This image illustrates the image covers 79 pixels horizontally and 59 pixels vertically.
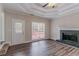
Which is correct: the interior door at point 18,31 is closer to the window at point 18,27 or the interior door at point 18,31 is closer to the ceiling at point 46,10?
the window at point 18,27

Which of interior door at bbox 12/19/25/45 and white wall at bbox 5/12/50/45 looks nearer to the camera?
white wall at bbox 5/12/50/45

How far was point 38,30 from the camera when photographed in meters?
2.71

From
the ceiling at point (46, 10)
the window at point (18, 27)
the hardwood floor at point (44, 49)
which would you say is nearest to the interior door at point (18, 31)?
the window at point (18, 27)

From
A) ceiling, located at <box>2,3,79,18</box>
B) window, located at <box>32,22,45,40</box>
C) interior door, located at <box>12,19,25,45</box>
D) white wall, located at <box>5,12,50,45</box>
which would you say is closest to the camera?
white wall, located at <box>5,12,50,45</box>

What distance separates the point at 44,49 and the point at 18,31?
92 centimetres

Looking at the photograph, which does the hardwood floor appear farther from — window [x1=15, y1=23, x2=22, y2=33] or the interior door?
window [x1=15, y1=23, x2=22, y2=33]

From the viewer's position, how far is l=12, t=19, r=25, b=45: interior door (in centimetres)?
225

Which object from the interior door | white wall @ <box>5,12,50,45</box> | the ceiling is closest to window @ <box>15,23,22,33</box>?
the interior door

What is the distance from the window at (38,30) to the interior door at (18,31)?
0.33m

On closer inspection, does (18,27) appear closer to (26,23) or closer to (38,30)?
(26,23)

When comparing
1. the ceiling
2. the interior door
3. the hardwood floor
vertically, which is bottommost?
the hardwood floor

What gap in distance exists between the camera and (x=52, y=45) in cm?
268

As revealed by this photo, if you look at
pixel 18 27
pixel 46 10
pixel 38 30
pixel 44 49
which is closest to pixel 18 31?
pixel 18 27

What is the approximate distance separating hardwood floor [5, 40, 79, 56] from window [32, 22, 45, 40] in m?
0.19
